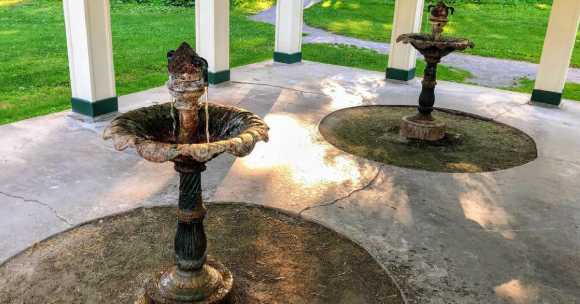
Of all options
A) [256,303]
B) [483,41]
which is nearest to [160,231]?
[256,303]

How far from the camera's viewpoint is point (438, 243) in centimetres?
517

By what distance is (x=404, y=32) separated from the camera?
460 inches

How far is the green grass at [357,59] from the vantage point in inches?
551

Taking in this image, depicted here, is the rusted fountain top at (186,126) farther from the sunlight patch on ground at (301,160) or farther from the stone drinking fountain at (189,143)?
the sunlight patch on ground at (301,160)

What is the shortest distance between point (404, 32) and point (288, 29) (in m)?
3.17

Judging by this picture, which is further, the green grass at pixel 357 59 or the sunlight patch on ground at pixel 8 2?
the sunlight patch on ground at pixel 8 2

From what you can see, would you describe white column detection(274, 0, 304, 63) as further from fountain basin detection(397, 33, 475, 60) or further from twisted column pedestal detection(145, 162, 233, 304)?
twisted column pedestal detection(145, 162, 233, 304)

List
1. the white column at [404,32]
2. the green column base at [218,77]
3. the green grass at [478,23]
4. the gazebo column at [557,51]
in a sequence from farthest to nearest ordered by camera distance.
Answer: the green grass at [478,23] < the white column at [404,32] < the green column base at [218,77] < the gazebo column at [557,51]

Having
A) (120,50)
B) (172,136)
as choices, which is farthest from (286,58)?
(172,136)

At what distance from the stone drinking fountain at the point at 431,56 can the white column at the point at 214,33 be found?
4.11 m

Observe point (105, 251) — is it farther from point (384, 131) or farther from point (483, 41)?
point (483, 41)

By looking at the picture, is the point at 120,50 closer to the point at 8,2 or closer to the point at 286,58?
the point at 286,58

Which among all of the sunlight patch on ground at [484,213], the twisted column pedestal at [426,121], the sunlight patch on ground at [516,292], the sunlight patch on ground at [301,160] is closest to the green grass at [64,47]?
the sunlight patch on ground at [301,160]

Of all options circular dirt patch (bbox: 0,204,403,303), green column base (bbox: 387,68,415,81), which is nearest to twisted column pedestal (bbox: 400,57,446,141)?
circular dirt patch (bbox: 0,204,403,303)
